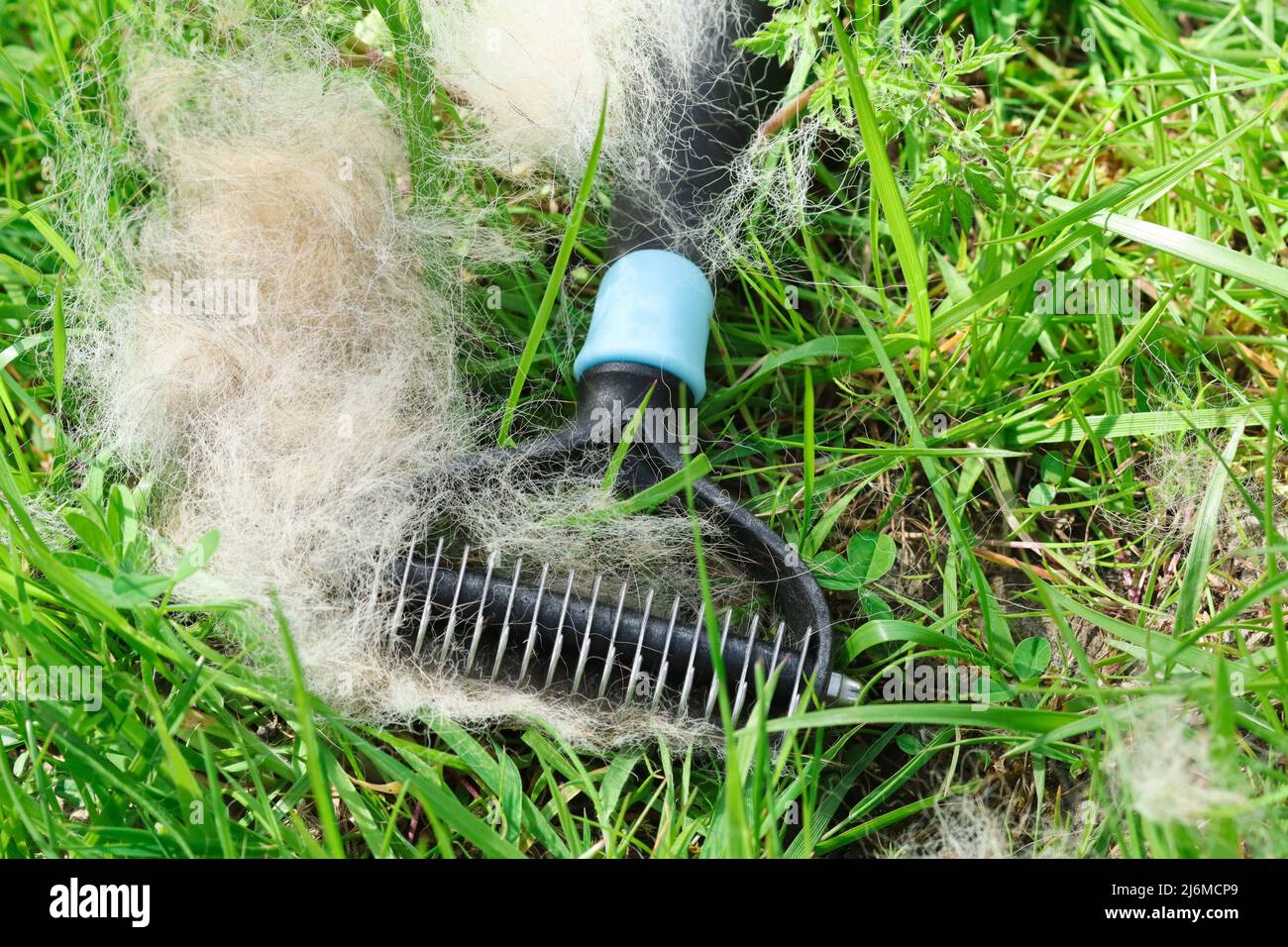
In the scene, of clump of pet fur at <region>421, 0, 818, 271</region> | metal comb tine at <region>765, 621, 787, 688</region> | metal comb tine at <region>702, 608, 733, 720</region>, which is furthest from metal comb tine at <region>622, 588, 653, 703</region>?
clump of pet fur at <region>421, 0, 818, 271</region>

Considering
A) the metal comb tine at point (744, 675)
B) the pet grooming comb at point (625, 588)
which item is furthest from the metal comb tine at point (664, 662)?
the metal comb tine at point (744, 675)

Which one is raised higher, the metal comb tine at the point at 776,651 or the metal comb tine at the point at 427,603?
the metal comb tine at the point at 427,603

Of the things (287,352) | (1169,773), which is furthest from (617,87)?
(1169,773)

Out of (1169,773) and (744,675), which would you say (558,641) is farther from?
(1169,773)

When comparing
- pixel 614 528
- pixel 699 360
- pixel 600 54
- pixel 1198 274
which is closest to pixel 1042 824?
pixel 614 528

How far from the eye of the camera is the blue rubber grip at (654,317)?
1.85 metres

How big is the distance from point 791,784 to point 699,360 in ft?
2.71

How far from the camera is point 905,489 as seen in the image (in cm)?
200

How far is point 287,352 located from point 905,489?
132cm

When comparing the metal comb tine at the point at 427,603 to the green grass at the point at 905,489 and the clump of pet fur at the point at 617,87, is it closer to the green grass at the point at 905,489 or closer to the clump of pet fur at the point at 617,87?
the green grass at the point at 905,489

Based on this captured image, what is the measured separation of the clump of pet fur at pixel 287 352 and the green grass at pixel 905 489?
0.25 feet

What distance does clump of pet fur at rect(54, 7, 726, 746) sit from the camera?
70.7 inches

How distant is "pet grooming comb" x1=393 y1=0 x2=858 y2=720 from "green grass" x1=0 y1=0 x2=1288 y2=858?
12 cm

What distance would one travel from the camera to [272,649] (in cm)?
175
